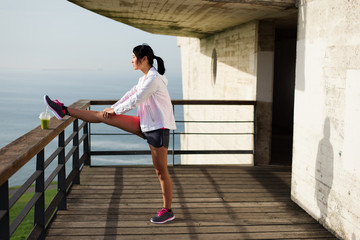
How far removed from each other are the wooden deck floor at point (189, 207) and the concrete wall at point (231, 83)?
4.34ft

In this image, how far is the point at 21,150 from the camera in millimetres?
2428

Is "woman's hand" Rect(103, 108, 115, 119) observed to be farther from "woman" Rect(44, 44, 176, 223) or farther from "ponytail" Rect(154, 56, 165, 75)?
"ponytail" Rect(154, 56, 165, 75)

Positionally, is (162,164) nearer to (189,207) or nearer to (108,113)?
(108,113)

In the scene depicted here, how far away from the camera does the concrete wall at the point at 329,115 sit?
3227mm

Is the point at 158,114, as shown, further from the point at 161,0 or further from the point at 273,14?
the point at 273,14

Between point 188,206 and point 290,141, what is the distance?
18.1 feet

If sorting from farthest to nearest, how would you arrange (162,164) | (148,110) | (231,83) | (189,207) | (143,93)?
(231,83) → (189,207) → (162,164) → (148,110) → (143,93)

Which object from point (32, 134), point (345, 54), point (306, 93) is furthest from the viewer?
point (306, 93)

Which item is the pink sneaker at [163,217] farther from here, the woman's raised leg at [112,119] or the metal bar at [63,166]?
the metal bar at [63,166]

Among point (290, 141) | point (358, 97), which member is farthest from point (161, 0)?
point (290, 141)

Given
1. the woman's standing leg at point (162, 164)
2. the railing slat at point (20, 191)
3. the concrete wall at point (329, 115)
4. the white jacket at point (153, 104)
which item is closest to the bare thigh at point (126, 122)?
the white jacket at point (153, 104)

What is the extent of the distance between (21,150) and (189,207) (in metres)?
2.22

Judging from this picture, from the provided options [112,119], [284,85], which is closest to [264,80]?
[112,119]

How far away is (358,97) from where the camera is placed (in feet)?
10.3
